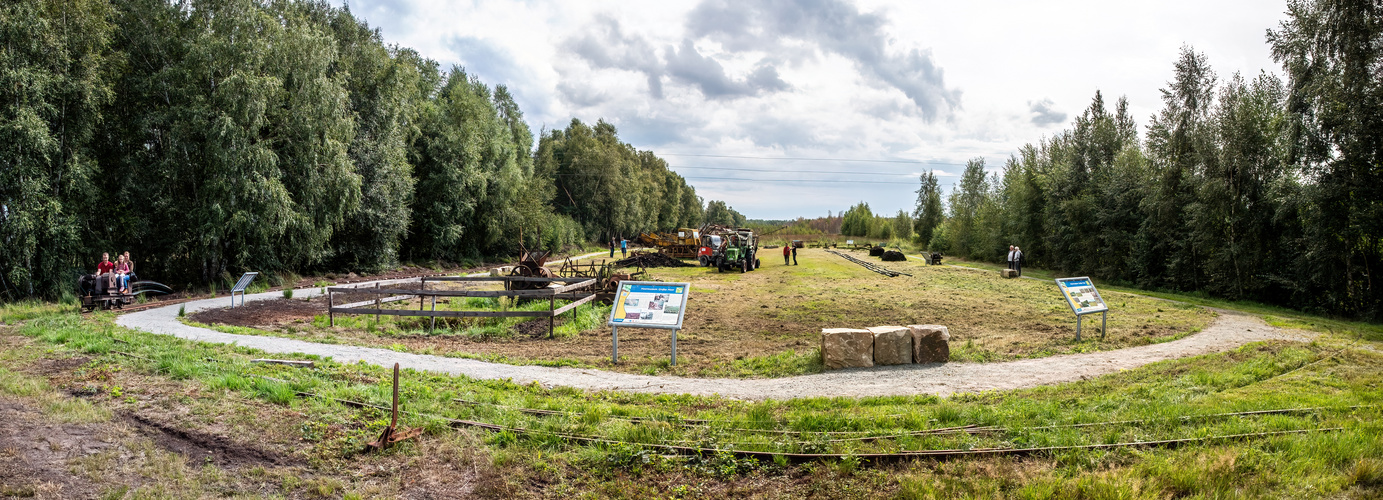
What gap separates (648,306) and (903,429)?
566 cm

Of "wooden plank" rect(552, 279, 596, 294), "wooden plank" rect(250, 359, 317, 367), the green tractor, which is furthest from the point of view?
the green tractor

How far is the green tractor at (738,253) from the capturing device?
123ft

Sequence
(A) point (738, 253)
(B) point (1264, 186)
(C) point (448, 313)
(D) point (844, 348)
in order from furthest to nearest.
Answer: (A) point (738, 253)
(B) point (1264, 186)
(C) point (448, 313)
(D) point (844, 348)

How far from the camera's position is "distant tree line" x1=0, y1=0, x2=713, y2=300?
18188 millimetres

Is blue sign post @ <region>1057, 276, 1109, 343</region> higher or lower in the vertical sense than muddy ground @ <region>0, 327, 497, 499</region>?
higher

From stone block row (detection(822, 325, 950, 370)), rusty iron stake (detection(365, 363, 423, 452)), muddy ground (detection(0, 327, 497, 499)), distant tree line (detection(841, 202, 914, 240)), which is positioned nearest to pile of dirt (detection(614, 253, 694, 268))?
stone block row (detection(822, 325, 950, 370))

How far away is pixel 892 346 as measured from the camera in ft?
34.1

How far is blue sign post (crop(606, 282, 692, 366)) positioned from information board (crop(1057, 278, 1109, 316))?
27.4 ft

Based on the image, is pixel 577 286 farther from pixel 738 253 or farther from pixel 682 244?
pixel 682 244

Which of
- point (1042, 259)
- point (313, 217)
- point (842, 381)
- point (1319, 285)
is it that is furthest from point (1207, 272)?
point (313, 217)

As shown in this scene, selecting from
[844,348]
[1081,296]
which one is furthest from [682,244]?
[844,348]

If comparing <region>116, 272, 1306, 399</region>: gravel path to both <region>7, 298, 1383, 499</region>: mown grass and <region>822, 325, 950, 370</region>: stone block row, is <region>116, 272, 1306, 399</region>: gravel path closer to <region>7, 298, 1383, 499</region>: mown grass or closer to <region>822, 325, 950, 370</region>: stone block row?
<region>822, 325, 950, 370</region>: stone block row

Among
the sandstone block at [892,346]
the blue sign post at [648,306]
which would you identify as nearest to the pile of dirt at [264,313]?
the blue sign post at [648,306]

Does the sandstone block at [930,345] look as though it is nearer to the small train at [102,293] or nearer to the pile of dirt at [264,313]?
the pile of dirt at [264,313]
